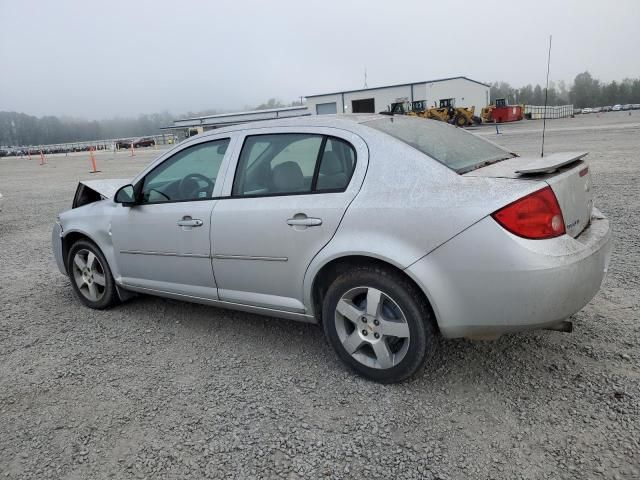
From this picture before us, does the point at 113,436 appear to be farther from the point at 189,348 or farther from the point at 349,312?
the point at 349,312

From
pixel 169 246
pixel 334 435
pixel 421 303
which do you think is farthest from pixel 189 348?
pixel 421 303

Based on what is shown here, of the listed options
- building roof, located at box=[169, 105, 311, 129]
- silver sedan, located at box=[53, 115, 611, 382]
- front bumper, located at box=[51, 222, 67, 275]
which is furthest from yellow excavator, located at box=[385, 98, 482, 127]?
silver sedan, located at box=[53, 115, 611, 382]

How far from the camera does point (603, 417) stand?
252 centimetres

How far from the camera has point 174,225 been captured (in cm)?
372

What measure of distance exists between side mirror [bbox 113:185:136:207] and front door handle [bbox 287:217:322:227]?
164 centimetres

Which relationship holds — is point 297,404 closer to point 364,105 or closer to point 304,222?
point 304,222

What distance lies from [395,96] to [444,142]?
50831mm

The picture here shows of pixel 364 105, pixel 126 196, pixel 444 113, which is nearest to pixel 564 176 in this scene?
pixel 126 196

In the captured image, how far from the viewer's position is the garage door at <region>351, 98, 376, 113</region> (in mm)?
52969

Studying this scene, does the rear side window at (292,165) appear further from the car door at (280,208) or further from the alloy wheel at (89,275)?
the alloy wheel at (89,275)

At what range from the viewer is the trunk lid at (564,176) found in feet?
8.69

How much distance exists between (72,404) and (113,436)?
0.53 metres

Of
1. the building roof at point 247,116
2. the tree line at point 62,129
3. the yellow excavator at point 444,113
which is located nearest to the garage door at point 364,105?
the building roof at point 247,116

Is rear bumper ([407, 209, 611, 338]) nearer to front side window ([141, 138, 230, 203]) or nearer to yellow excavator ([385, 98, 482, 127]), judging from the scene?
front side window ([141, 138, 230, 203])
